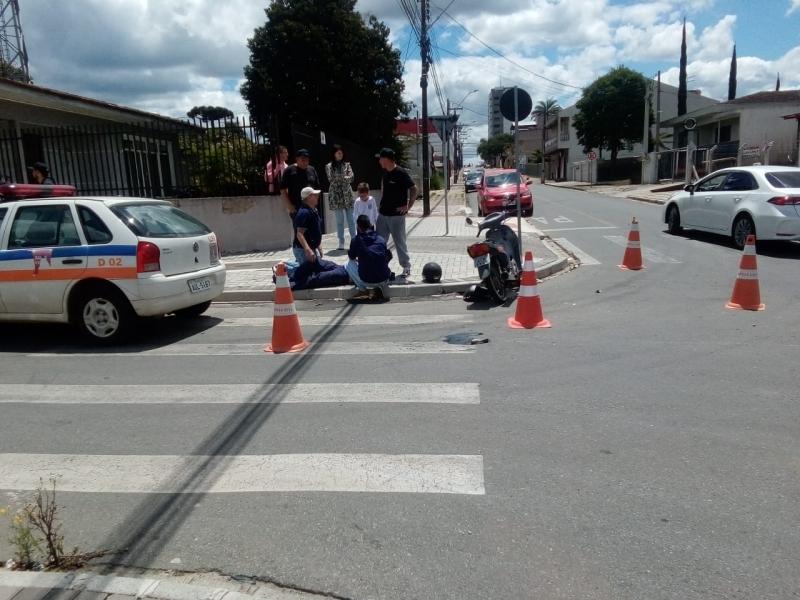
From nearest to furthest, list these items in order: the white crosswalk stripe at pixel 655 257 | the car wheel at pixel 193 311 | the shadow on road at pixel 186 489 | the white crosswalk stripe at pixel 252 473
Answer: the shadow on road at pixel 186 489 < the white crosswalk stripe at pixel 252 473 < the car wheel at pixel 193 311 < the white crosswalk stripe at pixel 655 257

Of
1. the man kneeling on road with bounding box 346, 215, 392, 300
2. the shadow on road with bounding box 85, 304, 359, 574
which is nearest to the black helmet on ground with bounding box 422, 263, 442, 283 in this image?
the man kneeling on road with bounding box 346, 215, 392, 300

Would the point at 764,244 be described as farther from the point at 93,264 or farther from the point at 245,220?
the point at 93,264

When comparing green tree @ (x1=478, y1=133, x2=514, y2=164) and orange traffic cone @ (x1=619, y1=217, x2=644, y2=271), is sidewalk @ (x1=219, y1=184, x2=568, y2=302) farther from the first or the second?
green tree @ (x1=478, y1=133, x2=514, y2=164)

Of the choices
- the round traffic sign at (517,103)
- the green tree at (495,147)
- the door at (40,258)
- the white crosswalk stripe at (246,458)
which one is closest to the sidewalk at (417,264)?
the round traffic sign at (517,103)

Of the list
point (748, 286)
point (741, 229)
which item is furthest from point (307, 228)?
point (741, 229)

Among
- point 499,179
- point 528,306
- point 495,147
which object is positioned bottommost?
point 528,306

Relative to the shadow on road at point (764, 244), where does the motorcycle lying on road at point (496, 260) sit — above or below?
above

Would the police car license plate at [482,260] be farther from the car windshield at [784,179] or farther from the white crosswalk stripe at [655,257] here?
the car windshield at [784,179]

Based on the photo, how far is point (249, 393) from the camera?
5344 mm

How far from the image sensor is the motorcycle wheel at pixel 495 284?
8.48 meters

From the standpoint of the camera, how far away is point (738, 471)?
371 centimetres

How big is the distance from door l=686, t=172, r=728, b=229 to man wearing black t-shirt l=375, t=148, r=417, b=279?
23.2 feet

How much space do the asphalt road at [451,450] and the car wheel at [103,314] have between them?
0.34 m

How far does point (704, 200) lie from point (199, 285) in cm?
1073
